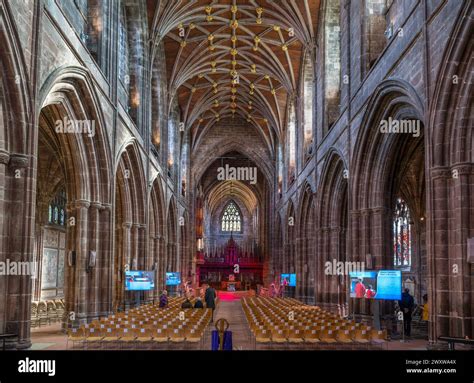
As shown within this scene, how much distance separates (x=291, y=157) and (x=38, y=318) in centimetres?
2361

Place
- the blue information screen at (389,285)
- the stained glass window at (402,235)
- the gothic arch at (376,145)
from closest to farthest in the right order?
the blue information screen at (389,285)
the gothic arch at (376,145)
the stained glass window at (402,235)

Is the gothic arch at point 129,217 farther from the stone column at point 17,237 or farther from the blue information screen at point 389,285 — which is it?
the blue information screen at point 389,285

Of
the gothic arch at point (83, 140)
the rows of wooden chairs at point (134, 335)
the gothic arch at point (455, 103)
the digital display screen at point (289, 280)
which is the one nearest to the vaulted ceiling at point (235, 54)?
the gothic arch at point (83, 140)

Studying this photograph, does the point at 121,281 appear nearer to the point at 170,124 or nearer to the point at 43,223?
the point at 43,223

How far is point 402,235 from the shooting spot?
33594 mm

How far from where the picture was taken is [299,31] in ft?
100

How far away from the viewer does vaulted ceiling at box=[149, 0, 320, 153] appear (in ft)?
98.8

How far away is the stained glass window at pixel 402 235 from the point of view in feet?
108

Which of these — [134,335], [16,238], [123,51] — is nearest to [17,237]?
[16,238]

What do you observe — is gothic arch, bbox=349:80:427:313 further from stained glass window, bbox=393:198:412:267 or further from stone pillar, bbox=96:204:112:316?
stained glass window, bbox=393:198:412:267

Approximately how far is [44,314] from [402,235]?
20553 millimetres

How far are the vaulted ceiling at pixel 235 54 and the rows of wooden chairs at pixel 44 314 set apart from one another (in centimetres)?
1406

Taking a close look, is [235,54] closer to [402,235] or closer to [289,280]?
[289,280]
